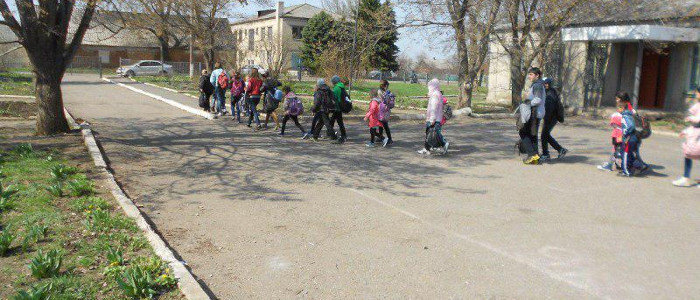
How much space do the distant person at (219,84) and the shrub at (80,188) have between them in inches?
349

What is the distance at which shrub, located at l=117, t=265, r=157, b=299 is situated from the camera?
4305 millimetres

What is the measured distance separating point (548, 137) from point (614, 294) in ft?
21.2

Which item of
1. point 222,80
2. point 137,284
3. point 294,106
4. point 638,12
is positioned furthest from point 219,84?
point 638,12

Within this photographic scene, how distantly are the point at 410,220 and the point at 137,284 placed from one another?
3.36 m

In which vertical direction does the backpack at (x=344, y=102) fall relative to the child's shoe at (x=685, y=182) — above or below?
above

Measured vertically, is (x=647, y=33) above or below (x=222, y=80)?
above

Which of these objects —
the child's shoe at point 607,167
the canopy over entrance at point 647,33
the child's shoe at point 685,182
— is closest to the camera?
the child's shoe at point 685,182

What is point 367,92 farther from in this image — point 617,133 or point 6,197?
point 6,197

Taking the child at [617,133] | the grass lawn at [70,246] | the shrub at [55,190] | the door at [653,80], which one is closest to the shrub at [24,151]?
the grass lawn at [70,246]

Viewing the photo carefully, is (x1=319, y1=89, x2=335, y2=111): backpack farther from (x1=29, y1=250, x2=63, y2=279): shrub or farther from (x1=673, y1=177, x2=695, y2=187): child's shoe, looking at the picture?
(x1=29, y1=250, x2=63, y2=279): shrub

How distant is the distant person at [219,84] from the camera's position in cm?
1623

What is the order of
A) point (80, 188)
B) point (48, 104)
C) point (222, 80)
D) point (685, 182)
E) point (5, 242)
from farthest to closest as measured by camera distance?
point (222, 80) → point (48, 104) → point (685, 182) → point (80, 188) → point (5, 242)

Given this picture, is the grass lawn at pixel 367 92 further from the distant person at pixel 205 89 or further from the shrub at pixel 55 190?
the shrub at pixel 55 190

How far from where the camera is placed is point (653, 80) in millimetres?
21469
